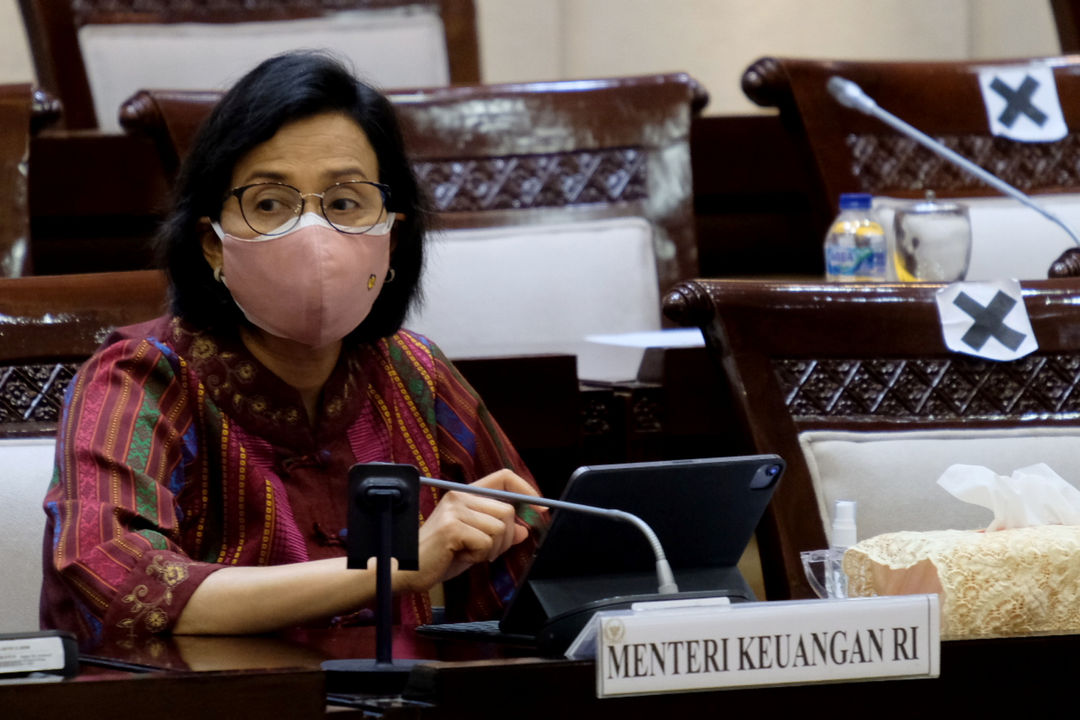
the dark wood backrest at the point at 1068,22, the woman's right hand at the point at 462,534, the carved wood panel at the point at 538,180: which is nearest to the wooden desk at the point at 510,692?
the woman's right hand at the point at 462,534

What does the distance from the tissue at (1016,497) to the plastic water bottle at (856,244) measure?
109 cm

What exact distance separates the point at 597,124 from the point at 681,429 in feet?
2.45

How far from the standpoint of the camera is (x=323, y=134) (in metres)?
1.45

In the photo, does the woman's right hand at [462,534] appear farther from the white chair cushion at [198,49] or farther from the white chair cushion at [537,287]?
the white chair cushion at [198,49]

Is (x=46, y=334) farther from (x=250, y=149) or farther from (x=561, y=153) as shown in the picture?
(x=561, y=153)

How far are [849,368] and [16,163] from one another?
1.29m

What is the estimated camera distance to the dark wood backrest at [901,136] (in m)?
2.47

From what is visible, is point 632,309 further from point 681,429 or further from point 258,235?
point 258,235

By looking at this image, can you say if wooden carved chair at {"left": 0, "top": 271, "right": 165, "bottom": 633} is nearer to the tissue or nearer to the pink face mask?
the pink face mask

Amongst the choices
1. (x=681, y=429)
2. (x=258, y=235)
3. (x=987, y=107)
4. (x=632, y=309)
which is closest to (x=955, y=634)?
(x=258, y=235)

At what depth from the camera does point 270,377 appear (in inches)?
57.5

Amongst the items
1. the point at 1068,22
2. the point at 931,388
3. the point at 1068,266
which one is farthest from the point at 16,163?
the point at 1068,22

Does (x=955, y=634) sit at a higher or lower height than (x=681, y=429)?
higher

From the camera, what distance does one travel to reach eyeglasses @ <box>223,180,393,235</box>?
1413 mm
